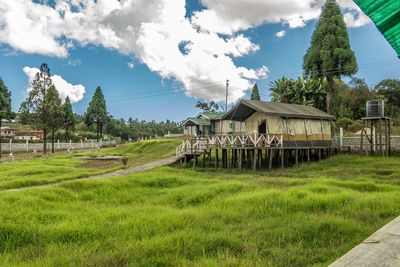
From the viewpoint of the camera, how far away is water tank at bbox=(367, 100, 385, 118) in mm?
25906

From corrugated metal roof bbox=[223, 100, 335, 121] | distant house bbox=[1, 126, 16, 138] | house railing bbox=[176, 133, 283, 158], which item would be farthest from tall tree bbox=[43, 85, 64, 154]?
distant house bbox=[1, 126, 16, 138]

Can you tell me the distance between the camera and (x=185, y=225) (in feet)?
29.1

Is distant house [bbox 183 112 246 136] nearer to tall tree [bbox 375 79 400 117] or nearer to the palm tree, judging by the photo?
the palm tree

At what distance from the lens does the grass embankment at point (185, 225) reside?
268 inches

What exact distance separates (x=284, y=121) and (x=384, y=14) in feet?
71.9

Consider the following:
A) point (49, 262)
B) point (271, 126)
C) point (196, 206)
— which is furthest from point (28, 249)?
point (271, 126)

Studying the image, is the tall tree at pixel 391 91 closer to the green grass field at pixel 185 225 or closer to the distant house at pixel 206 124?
the distant house at pixel 206 124

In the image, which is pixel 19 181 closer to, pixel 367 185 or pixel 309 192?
pixel 309 192

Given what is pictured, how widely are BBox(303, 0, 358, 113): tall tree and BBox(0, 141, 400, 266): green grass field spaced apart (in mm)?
22348

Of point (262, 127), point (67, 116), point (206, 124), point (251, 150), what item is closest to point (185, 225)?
point (251, 150)

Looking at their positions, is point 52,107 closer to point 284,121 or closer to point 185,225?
point 284,121

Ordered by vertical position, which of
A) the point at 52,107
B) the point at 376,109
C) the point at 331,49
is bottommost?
the point at 376,109

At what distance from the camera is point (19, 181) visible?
15.8 m

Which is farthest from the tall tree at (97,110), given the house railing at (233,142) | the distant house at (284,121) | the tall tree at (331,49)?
the distant house at (284,121)
